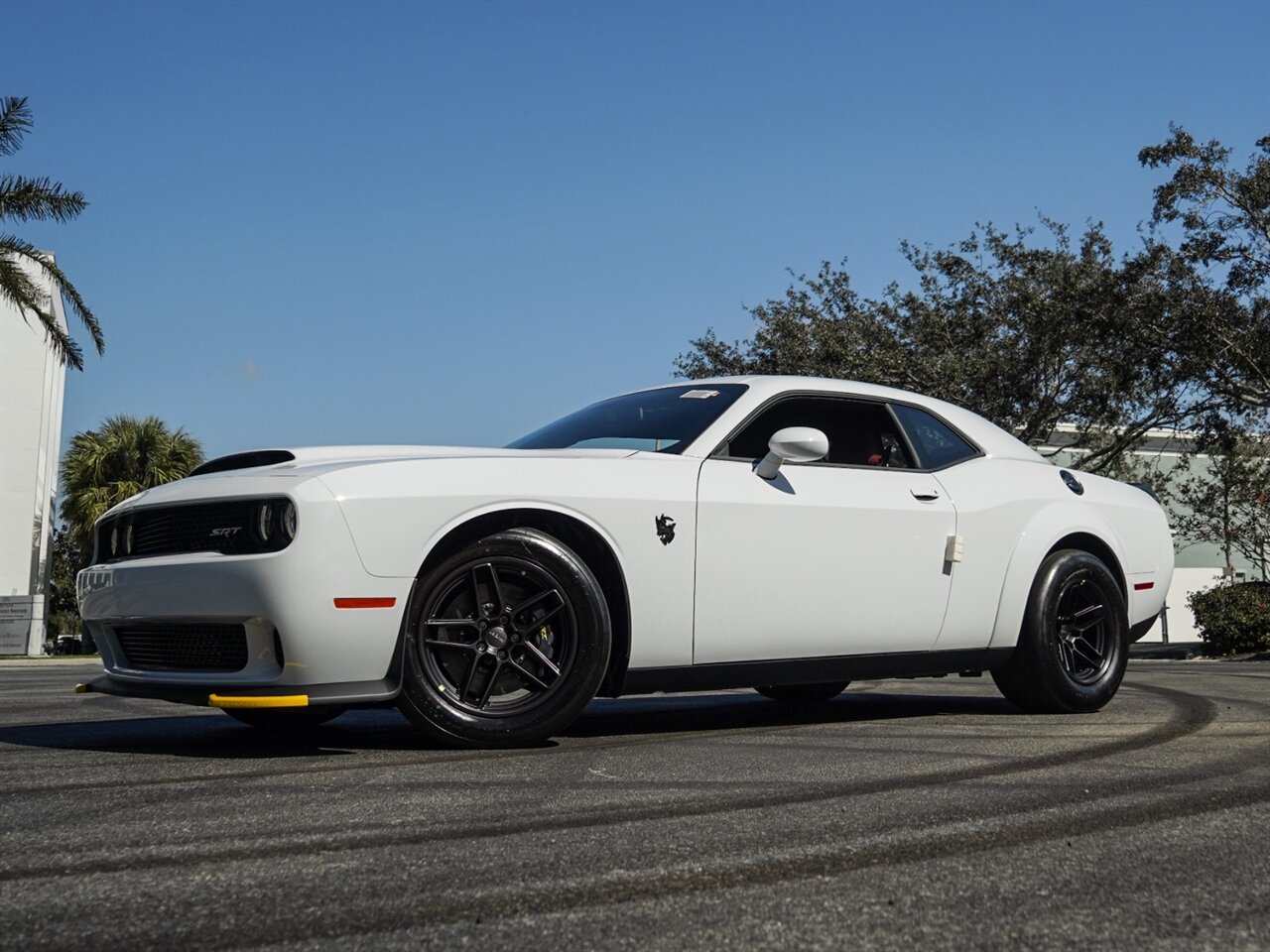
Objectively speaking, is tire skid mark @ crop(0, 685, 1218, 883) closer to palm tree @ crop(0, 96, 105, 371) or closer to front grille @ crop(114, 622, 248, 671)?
front grille @ crop(114, 622, 248, 671)

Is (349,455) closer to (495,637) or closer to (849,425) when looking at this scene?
(495,637)

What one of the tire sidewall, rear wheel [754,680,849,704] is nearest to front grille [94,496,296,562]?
rear wheel [754,680,849,704]

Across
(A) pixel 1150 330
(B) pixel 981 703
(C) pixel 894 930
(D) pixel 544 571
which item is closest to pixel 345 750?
(D) pixel 544 571

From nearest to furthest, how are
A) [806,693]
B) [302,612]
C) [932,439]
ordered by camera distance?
[302,612]
[932,439]
[806,693]

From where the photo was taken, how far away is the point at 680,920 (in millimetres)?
2207

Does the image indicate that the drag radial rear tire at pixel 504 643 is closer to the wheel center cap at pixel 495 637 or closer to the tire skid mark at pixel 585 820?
the wheel center cap at pixel 495 637

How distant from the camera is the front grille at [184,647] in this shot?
4363 mm

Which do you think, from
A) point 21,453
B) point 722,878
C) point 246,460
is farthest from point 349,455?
point 21,453

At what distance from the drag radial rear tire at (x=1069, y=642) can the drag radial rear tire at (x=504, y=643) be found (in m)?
2.39

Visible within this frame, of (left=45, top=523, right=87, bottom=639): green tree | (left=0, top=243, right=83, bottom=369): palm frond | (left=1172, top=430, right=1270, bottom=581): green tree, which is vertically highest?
(left=0, top=243, right=83, bottom=369): palm frond

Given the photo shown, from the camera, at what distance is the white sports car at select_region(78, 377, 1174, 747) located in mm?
4281

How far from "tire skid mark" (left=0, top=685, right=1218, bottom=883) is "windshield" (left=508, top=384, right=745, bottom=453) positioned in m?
1.75

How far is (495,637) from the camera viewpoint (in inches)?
178

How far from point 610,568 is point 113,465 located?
3085 centimetres
